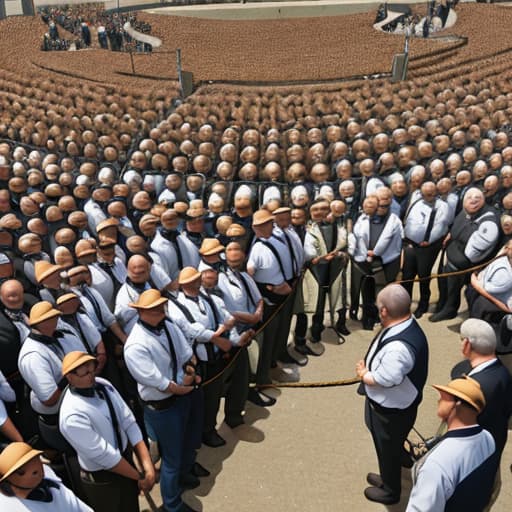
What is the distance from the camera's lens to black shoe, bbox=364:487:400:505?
169 inches

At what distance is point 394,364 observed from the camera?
3639 mm

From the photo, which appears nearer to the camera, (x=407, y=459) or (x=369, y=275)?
(x=407, y=459)

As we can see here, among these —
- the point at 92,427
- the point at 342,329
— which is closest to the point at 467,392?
the point at 92,427

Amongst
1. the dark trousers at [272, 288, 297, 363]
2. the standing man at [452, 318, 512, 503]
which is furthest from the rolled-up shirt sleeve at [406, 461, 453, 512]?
the dark trousers at [272, 288, 297, 363]

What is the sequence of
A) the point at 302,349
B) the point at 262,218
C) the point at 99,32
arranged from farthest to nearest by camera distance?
the point at 99,32, the point at 302,349, the point at 262,218

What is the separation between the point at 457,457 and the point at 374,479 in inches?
76.4

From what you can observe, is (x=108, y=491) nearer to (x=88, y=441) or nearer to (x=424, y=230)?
(x=88, y=441)

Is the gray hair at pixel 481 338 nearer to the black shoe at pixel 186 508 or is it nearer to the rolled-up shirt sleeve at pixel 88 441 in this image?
the rolled-up shirt sleeve at pixel 88 441

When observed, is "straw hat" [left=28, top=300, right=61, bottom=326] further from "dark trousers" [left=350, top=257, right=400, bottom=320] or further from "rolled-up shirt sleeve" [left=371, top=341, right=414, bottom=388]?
"dark trousers" [left=350, top=257, right=400, bottom=320]

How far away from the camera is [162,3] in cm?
2800

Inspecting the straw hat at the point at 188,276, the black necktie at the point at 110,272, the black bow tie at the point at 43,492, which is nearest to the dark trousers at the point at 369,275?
the straw hat at the point at 188,276

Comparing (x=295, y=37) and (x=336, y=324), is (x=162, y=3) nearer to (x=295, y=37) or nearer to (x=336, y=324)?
(x=295, y=37)

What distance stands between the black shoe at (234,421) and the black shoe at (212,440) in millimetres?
208

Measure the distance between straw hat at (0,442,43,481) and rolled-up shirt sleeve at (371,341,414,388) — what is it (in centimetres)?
232
